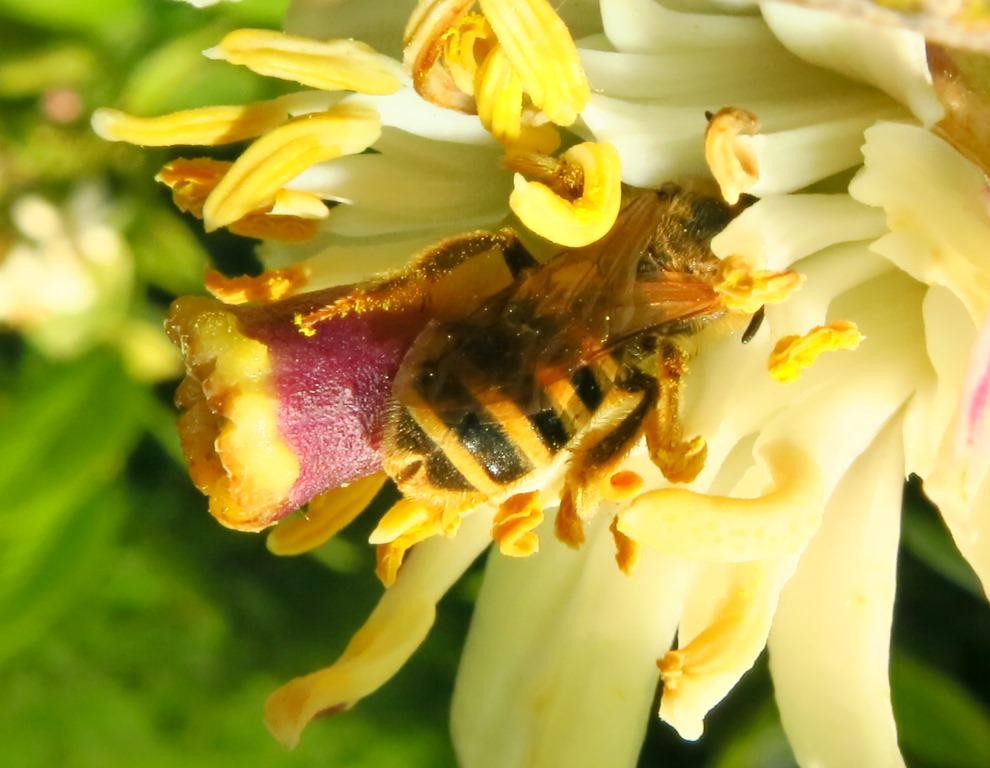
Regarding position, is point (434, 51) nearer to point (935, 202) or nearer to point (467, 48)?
point (467, 48)

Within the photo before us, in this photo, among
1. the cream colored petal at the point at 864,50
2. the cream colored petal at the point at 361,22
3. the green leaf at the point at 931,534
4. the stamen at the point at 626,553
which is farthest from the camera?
the green leaf at the point at 931,534

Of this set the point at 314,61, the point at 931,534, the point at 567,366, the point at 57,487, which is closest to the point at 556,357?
the point at 567,366

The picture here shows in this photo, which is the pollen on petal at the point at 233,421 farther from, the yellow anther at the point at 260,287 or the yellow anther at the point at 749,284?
the yellow anther at the point at 749,284

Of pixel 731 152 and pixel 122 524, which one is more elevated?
pixel 731 152

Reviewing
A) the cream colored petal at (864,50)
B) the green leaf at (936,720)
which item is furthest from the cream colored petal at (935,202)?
the green leaf at (936,720)

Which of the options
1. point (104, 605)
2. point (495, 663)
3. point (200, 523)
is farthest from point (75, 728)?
point (495, 663)

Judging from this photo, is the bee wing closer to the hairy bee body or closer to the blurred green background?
the hairy bee body
